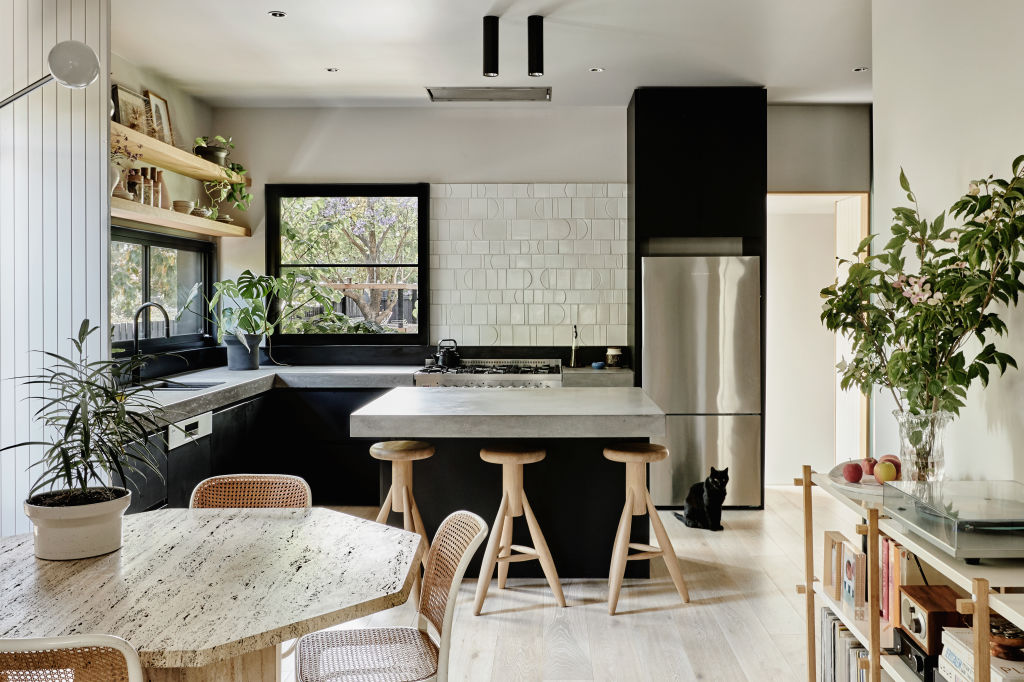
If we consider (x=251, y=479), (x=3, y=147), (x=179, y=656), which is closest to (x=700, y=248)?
(x=251, y=479)

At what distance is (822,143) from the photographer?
588cm

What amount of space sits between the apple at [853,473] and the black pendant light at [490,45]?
2.42m

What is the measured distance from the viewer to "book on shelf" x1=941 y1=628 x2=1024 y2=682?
1617 millimetres

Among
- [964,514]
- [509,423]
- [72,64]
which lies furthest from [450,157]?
[964,514]

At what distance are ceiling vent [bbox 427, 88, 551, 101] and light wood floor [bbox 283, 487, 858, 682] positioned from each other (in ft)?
10.2

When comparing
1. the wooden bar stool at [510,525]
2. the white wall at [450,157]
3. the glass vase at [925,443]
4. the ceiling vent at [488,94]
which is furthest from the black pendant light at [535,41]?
the glass vase at [925,443]

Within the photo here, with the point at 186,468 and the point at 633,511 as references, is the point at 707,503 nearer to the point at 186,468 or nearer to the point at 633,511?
the point at 633,511

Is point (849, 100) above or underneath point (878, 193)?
above

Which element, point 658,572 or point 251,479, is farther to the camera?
point 658,572

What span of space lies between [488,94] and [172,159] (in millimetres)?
2066

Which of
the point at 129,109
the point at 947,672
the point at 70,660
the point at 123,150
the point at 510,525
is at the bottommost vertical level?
the point at 510,525

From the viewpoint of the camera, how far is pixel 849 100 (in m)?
5.77

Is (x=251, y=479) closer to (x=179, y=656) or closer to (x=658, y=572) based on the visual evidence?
(x=179, y=656)

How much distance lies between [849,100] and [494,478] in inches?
155
